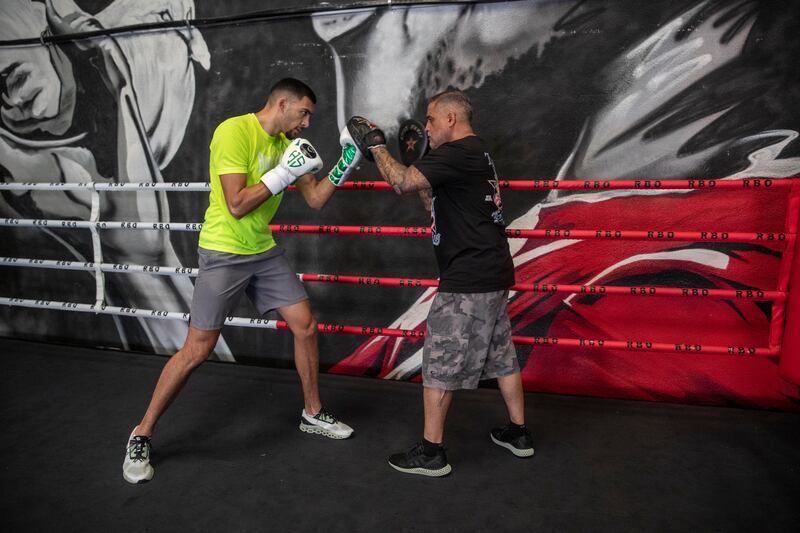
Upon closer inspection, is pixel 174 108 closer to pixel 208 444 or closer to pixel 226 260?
pixel 226 260

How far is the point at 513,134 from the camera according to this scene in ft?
8.44

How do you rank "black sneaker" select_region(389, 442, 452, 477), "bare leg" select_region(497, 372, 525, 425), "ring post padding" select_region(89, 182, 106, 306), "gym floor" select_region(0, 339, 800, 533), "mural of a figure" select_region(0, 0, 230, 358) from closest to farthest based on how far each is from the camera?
"gym floor" select_region(0, 339, 800, 533)
"black sneaker" select_region(389, 442, 452, 477)
"bare leg" select_region(497, 372, 525, 425)
"ring post padding" select_region(89, 182, 106, 306)
"mural of a figure" select_region(0, 0, 230, 358)

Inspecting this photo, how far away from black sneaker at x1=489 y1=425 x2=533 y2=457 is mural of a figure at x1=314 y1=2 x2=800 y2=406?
644 mm

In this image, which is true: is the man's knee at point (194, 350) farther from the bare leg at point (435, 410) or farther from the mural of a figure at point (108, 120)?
the mural of a figure at point (108, 120)

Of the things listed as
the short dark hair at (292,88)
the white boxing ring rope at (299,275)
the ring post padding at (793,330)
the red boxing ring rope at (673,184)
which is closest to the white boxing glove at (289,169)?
the short dark hair at (292,88)


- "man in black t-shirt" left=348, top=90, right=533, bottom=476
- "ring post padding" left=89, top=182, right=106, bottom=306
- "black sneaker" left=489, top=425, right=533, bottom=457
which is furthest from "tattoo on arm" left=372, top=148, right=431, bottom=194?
"ring post padding" left=89, top=182, right=106, bottom=306

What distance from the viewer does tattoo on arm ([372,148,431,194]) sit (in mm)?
1761

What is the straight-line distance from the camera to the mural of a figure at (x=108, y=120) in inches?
120

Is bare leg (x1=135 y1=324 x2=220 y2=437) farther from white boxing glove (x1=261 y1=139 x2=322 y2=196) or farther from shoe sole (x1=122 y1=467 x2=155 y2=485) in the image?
white boxing glove (x1=261 y1=139 x2=322 y2=196)

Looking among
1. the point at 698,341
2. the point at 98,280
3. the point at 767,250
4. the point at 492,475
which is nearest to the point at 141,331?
the point at 98,280

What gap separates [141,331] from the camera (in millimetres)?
3355

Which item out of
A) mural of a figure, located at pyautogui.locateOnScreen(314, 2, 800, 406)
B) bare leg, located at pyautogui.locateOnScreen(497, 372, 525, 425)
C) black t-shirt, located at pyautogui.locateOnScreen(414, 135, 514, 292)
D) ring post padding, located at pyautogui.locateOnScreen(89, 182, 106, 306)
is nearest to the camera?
black t-shirt, located at pyautogui.locateOnScreen(414, 135, 514, 292)

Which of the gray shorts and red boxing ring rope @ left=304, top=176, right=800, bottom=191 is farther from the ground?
red boxing ring rope @ left=304, top=176, right=800, bottom=191

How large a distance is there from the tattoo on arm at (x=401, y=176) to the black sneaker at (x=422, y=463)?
0.91 metres
